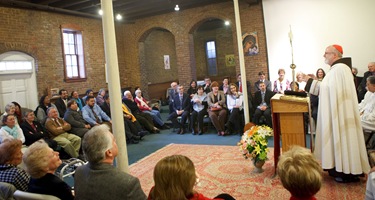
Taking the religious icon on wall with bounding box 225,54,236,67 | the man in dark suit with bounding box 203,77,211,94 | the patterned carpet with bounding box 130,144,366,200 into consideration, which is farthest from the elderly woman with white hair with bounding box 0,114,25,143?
the religious icon on wall with bounding box 225,54,236,67

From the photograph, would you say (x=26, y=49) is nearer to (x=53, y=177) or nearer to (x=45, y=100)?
(x=45, y=100)

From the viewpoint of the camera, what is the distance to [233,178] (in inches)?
152

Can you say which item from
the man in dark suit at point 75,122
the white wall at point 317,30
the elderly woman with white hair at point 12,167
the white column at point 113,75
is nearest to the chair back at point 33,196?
the elderly woman with white hair at point 12,167

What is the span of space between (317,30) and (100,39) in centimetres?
688

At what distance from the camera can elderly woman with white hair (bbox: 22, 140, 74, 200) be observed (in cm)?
200

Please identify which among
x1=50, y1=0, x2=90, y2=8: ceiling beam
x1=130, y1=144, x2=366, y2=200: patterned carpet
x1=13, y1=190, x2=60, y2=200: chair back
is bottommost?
x1=130, y1=144, x2=366, y2=200: patterned carpet

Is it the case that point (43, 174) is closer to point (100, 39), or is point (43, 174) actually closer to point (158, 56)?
point (100, 39)

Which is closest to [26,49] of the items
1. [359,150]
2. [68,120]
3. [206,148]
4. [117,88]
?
[68,120]

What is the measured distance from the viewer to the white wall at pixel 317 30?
24.4 feet

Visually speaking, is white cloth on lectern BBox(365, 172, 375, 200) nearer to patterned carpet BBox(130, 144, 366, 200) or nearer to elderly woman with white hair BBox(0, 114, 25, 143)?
patterned carpet BBox(130, 144, 366, 200)

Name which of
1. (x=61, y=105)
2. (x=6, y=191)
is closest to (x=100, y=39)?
(x=61, y=105)

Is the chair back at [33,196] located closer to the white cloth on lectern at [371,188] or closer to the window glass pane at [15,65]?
the white cloth on lectern at [371,188]

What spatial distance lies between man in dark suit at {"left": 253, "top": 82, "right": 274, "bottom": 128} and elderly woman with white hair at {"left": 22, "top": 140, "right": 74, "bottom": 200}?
521 cm

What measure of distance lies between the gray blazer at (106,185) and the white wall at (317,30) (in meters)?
7.25
